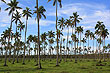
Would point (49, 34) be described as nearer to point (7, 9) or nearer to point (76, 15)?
point (76, 15)

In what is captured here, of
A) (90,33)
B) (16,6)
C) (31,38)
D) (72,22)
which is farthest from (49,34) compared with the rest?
(16,6)

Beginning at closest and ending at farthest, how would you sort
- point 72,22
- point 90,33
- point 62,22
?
point 62,22
point 72,22
point 90,33

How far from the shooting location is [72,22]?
73.4 m

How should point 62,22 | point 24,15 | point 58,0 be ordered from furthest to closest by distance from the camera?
point 62,22, point 24,15, point 58,0

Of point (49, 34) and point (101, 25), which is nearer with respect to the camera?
point (101, 25)

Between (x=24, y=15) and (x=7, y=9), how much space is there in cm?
915

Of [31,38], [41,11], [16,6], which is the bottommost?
[31,38]

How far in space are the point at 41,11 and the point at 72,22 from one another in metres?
32.1

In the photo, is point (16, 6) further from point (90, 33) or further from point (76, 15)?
point (90, 33)

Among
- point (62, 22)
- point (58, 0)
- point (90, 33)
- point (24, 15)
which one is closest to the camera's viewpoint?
point (58, 0)

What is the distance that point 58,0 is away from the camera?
4419cm

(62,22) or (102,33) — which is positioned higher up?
(62,22)

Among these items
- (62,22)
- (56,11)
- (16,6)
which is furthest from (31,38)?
(56,11)

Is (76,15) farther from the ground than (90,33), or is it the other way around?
(76,15)
